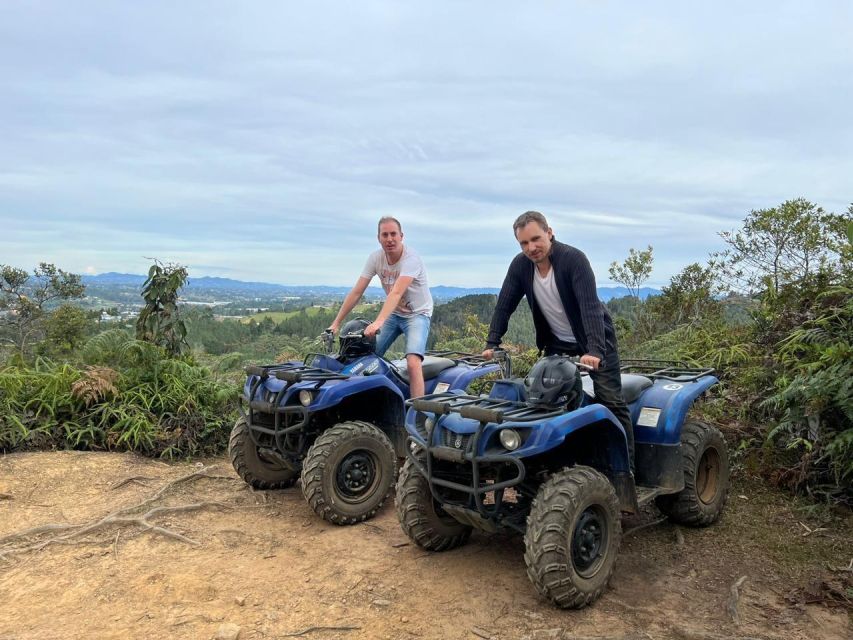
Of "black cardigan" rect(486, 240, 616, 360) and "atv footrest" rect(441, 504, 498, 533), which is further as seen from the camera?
"black cardigan" rect(486, 240, 616, 360)

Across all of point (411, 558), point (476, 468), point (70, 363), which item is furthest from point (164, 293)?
point (476, 468)

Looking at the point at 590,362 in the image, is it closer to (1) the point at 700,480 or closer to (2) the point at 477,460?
(2) the point at 477,460

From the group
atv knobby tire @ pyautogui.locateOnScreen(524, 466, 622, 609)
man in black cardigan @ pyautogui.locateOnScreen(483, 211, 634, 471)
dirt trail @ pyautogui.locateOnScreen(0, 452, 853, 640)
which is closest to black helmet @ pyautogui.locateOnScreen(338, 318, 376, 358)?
dirt trail @ pyautogui.locateOnScreen(0, 452, 853, 640)

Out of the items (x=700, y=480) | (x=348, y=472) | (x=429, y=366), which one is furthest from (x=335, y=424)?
(x=700, y=480)

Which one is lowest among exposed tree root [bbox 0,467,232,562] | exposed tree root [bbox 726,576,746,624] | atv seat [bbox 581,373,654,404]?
exposed tree root [bbox 0,467,232,562]

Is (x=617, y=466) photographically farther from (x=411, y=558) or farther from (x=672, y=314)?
(x=672, y=314)

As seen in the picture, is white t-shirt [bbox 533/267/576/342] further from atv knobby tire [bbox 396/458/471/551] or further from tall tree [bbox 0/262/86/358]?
tall tree [bbox 0/262/86/358]

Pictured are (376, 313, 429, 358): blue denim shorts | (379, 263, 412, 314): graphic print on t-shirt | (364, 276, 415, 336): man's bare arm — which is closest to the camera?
(364, 276, 415, 336): man's bare arm

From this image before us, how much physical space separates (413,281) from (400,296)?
32cm

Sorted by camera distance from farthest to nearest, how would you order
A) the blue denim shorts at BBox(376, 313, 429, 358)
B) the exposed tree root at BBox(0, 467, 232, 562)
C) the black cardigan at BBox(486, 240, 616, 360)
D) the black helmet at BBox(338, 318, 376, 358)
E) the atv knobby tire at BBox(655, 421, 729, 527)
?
the blue denim shorts at BBox(376, 313, 429, 358)
the black helmet at BBox(338, 318, 376, 358)
the atv knobby tire at BBox(655, 421, 729, 527)
the exposed tree root at BBox(0, 467, 232, 562)
the black cardigan at BBox(486, 240, 616, 360)

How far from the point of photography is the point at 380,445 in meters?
5.03

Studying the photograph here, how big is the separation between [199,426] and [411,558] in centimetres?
371

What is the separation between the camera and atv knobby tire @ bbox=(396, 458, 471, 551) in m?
4.11

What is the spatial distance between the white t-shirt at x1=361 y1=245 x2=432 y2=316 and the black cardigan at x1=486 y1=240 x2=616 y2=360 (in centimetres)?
147
